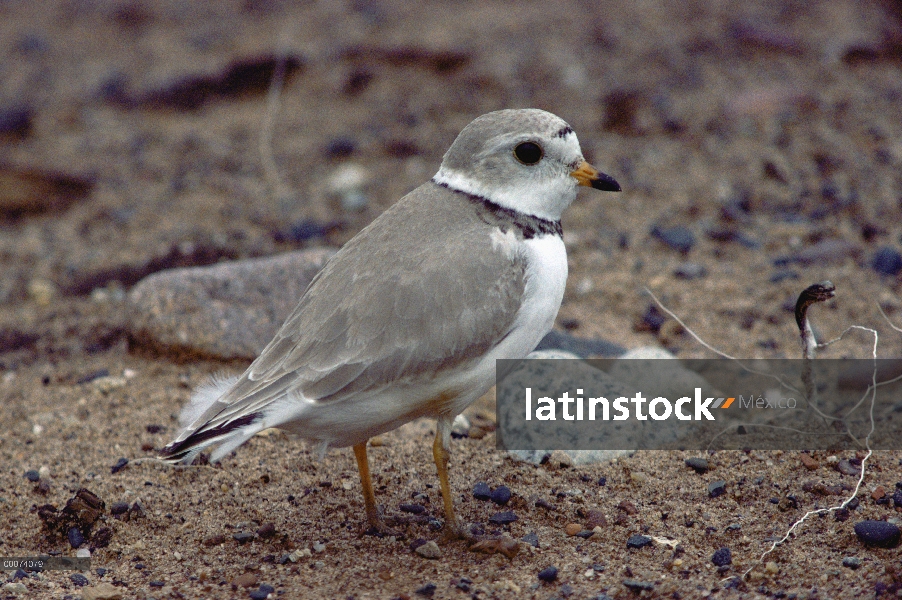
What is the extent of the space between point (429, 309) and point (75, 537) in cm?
189

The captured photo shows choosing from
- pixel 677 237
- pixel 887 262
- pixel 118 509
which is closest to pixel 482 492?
pixel 118 509

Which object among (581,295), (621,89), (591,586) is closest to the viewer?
(591,586)

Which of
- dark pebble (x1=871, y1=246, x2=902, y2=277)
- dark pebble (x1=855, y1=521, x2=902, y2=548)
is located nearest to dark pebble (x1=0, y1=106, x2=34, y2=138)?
dark pebble (x1=871, y1=246, x2=902, y2=277)

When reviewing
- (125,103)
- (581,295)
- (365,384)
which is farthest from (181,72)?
(365,384)

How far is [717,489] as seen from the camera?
4590 millimetres

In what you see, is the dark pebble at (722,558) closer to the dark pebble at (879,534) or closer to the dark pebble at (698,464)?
the dark pebble at (879,534)

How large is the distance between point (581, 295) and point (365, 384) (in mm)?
3176

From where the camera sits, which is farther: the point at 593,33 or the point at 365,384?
the point at 593,33

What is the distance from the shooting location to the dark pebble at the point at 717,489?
458cm

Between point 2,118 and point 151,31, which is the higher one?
point 151,31

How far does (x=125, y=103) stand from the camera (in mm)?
10117

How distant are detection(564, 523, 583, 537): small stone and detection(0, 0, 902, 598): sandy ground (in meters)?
0.05

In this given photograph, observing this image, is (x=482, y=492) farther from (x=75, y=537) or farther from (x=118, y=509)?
(x=75, y=537)

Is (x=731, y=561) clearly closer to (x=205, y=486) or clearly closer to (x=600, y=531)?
(x=600, y=531)
